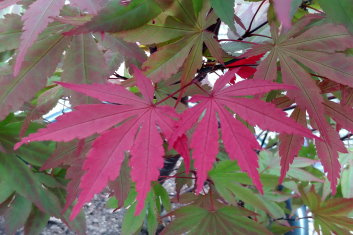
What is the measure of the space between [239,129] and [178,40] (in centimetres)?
12

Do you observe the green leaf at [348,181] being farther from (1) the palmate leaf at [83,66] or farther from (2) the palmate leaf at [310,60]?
(1) the palmate leaf at [83,66]

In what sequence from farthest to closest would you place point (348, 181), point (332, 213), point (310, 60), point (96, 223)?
point (96, 223) < point (348, 181) < point (332, 213) < point (310, 60)

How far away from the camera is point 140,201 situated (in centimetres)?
28

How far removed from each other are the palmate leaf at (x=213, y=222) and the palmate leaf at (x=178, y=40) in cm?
26

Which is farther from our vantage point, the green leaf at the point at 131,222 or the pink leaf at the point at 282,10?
the green leaf at the point at 131,222

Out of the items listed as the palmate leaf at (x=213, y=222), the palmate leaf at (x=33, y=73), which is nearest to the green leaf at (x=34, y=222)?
the palmate leaf at (x=213, y=222)

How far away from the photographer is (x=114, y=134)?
30cm

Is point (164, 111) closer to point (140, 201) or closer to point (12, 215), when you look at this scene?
point (140, 201)

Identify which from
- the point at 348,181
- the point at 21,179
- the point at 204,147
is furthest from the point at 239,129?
the point at 348,181

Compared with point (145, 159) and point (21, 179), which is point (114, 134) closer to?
point (145, 159)

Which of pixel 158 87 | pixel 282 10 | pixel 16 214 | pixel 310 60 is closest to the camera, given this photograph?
pixel 282 10

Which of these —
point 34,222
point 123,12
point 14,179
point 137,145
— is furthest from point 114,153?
point 34,222

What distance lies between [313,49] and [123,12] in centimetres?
18

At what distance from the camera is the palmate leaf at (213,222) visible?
531mm
